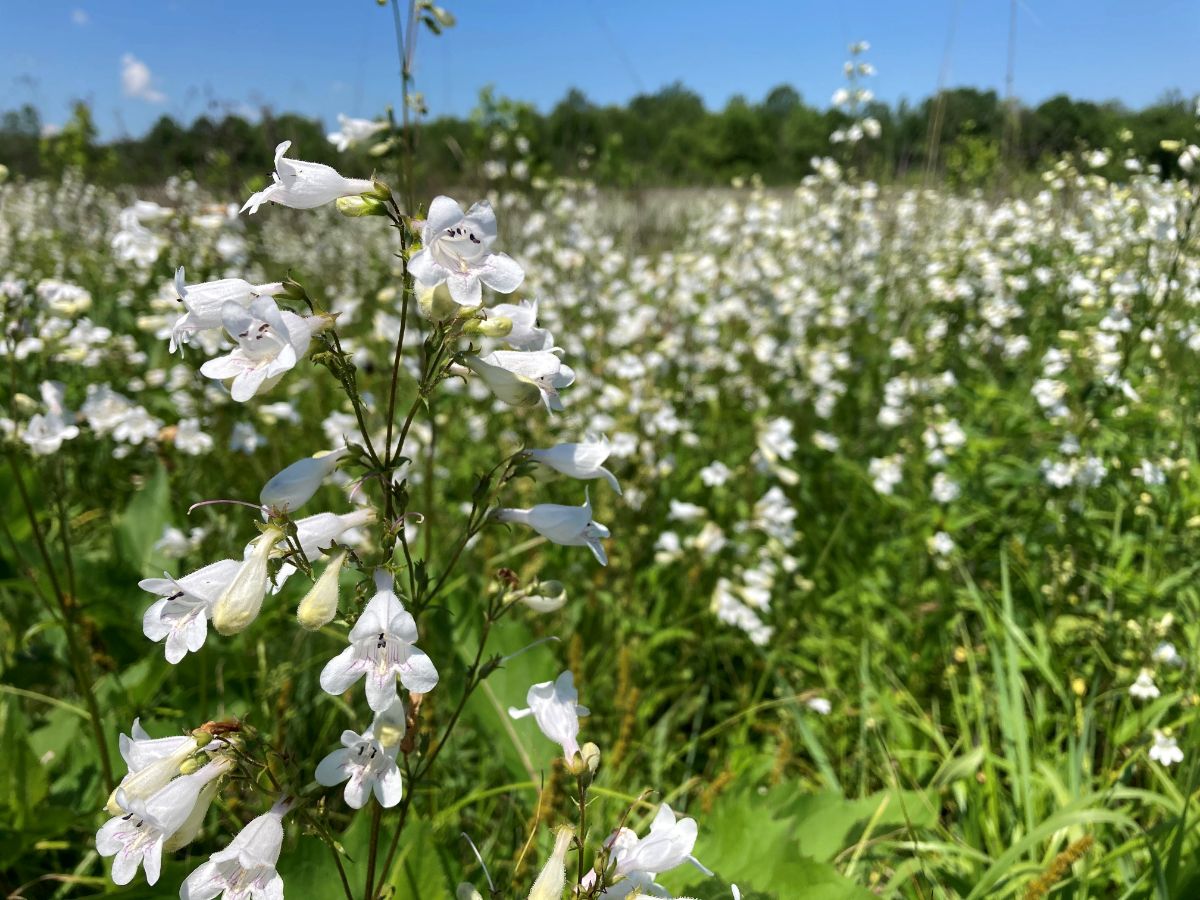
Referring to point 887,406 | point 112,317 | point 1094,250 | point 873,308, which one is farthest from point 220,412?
point 1094,250

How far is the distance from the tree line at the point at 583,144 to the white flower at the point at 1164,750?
2.67 meters

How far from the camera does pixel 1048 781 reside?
7.90 feet

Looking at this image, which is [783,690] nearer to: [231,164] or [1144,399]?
[1144,399]

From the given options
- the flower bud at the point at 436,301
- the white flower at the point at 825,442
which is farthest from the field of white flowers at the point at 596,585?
the white flower at the point at 825,442

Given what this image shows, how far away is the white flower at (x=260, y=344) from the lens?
1.07 metres

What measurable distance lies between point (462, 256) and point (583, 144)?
8703mm

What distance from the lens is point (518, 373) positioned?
1.23 metres

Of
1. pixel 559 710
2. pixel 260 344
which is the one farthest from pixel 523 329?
pixel 559 710

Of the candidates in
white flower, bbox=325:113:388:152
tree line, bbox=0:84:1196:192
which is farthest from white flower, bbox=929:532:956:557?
white flower, bbox=325:113:388:152

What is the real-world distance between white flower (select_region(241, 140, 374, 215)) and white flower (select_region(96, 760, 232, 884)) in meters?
0.84

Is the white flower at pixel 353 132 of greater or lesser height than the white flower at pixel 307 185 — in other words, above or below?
above

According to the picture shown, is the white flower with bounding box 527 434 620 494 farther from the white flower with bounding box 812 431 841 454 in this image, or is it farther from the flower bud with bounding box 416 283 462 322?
the white flower with bounding box 812 431 841 454

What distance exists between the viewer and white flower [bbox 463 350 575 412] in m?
1.21

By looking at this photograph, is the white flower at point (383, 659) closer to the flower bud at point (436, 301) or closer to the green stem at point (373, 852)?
the green stem at point (373, 852)
